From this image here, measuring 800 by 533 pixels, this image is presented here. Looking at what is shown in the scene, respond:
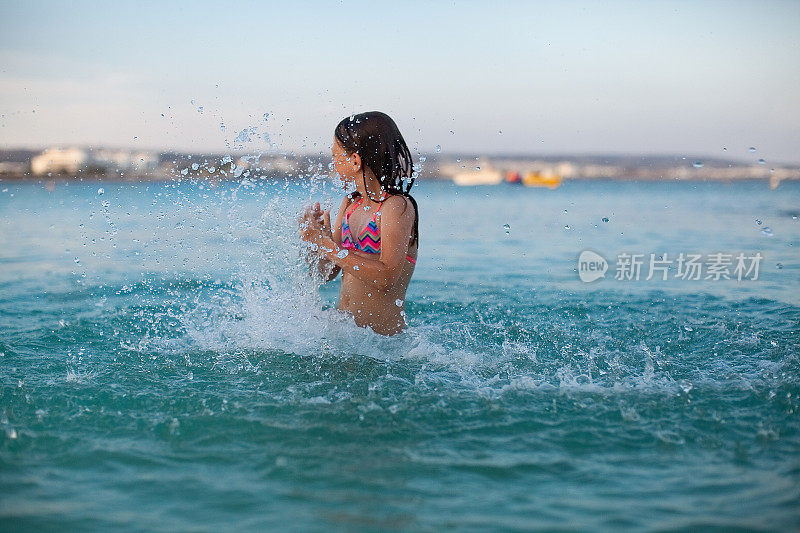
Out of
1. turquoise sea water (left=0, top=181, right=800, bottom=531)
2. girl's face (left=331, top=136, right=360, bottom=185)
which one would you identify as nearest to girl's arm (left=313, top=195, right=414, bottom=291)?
girl's face (left=331, top=136, right=360, bottom=185)

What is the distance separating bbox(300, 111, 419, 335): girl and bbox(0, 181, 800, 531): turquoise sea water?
0.26 m

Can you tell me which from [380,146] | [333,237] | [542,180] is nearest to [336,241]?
[333,237]

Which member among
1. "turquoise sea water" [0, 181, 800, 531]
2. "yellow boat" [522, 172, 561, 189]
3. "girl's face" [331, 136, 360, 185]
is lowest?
"turquoise sea water" [0, 181, 800, 531]

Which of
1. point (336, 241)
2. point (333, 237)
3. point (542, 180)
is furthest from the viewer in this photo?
point (542, 180)

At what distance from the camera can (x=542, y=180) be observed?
8756 cm

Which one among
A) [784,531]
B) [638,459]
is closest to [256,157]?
[638,459]

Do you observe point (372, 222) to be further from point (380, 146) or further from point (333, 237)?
→ point (380, 146)

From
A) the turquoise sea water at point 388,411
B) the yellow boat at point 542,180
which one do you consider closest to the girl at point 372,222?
the turquoise sea water at point 388,411

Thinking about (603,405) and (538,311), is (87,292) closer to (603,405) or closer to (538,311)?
(538,311)

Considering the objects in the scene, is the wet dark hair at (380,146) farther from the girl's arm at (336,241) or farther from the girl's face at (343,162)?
the girl's arm at (336,241)

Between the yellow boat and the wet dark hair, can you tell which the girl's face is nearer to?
the wet dark hair

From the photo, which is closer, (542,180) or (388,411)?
(388,411)

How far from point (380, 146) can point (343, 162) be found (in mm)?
330

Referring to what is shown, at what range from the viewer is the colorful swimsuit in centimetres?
510
